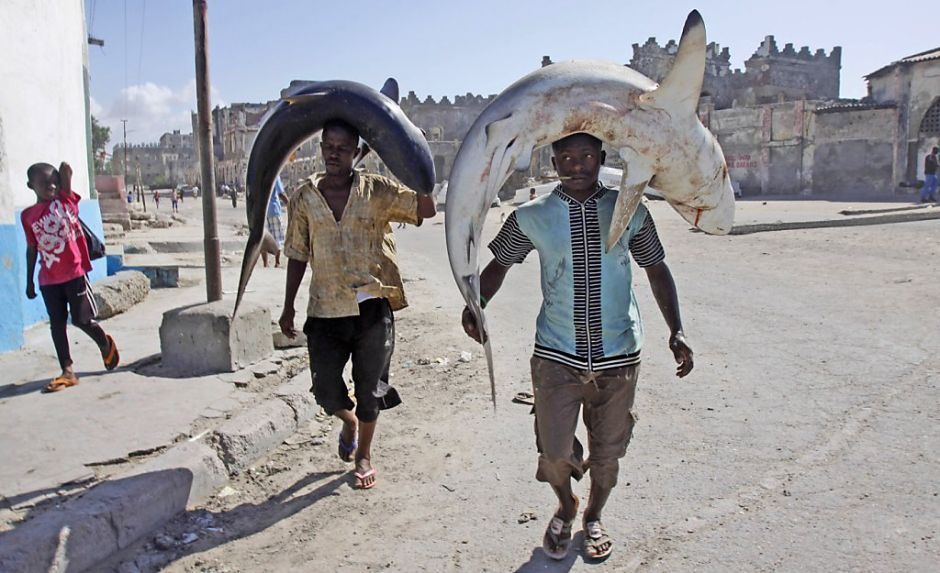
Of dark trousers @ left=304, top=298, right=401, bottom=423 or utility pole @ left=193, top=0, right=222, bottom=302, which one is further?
utility pole @ left=193, top=0, right=222, bottom=302

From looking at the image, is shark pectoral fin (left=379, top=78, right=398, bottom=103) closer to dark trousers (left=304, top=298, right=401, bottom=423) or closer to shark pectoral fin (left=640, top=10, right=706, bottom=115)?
dark trousers (left=304, top=298, right=401, bottom=423)

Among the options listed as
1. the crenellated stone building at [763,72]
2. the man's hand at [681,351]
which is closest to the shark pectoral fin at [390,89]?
the man's hand at [681,351]

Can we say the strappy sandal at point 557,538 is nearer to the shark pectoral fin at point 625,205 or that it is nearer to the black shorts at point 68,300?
the shark pectoral fin at point 625,205

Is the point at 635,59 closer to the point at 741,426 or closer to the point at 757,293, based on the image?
Result: the point at 757,293

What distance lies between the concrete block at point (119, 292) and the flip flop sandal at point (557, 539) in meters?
6.15

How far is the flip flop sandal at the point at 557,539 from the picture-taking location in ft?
9.41

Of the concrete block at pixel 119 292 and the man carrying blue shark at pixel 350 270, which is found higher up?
the man carrying blue shark at pixel 350 270

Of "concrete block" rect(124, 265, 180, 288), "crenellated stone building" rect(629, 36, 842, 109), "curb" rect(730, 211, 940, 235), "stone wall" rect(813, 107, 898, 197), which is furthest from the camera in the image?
"crenellated stone building" rect(629, 36, 842, 109)

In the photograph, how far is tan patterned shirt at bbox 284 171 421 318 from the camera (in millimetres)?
3504

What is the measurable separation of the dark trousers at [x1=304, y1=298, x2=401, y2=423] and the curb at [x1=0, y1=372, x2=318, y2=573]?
74 centimetres

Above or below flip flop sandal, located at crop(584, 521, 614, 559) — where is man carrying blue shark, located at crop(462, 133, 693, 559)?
above

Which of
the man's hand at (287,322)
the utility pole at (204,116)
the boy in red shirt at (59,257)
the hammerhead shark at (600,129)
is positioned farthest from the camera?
the utility pole at (204,116)

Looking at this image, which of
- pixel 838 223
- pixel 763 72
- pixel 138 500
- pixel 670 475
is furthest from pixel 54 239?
pixel 763 72

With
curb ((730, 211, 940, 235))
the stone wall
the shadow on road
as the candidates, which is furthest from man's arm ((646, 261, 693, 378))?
the stone wall
